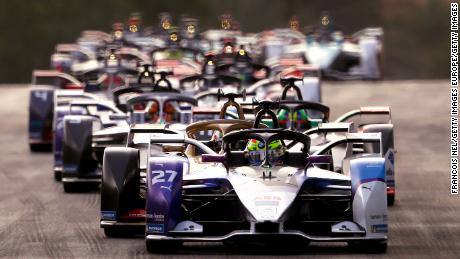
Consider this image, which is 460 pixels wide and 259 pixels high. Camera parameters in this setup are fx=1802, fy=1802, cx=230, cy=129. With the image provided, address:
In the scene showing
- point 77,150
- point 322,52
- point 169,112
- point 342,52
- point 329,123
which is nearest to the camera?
point 329,123

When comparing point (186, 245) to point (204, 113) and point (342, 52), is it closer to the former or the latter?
point (204, 113)

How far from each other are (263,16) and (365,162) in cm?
5781

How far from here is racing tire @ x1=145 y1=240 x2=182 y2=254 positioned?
1862 cm

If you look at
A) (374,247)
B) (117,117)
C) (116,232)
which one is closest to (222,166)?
(116,232)

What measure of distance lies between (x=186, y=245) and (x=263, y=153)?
53.4 inches

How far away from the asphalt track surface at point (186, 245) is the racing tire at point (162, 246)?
4.9 inches

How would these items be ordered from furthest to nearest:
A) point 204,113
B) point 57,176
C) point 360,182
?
point 57,176
point 204,113
point 360,182

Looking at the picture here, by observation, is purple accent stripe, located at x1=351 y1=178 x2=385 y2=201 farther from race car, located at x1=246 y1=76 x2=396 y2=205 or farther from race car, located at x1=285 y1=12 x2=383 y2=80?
race car, located at x1=285 y1=12 x2=383 y2=80

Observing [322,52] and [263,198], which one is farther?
[322,52]

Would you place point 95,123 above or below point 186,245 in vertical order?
above

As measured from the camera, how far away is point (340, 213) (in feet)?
63.4

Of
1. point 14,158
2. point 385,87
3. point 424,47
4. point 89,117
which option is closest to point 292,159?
point 89,117

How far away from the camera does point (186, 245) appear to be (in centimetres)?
1934

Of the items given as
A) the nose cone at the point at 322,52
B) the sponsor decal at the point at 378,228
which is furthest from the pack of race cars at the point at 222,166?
the nose cone at the point at 322,52
